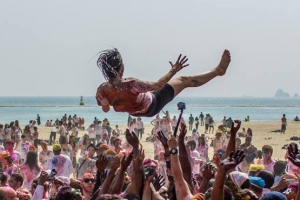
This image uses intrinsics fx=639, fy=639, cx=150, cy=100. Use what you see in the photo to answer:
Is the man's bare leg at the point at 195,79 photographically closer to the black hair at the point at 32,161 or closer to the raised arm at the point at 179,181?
the raised arm at the point at 179,181

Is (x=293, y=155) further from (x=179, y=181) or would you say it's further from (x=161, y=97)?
(x=161, y=97)

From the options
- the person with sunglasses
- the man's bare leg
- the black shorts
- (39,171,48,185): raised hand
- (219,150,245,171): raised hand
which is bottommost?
the person with sunglasses

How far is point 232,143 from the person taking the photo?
6820mm

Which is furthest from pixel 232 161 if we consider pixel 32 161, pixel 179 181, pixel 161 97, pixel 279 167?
pixel 32 161

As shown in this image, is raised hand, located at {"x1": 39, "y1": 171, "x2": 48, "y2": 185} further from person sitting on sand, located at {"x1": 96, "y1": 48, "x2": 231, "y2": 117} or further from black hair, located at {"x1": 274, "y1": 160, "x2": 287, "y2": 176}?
black hair, located at {"x1": 274, "y1": 160, "x2": 287, "y2": 176}

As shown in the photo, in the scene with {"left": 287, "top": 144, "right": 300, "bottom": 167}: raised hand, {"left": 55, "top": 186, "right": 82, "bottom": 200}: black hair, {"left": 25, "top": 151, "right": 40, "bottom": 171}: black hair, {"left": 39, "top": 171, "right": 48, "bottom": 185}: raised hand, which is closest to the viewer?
{"left": 287, "top": 144, "right": 300, "bottom": 167}: raised hand

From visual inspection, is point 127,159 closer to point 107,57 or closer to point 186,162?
point 186,162

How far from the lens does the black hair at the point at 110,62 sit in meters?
6.77

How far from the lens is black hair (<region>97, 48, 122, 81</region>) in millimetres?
6766

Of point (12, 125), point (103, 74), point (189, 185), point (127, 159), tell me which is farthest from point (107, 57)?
point (12, 125)

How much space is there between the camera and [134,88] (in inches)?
272

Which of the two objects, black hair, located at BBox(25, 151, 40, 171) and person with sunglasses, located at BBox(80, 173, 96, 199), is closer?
person with sunglasses, located at BBox(80, 173, 96, 199)

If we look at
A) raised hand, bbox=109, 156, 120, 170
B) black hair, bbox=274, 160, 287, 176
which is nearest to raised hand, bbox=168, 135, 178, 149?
raised hand, bbox=109, 156, 120, 170

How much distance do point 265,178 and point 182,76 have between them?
156cm
